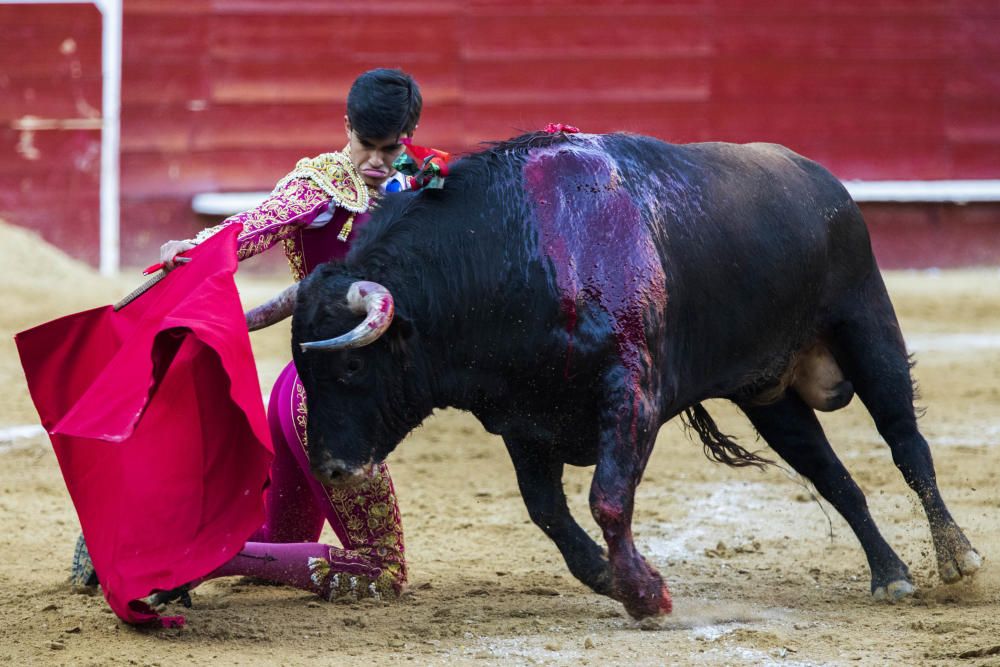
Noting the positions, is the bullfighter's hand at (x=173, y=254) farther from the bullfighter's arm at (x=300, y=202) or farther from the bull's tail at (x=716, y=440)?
the bull's tail at (x=716, y=440)

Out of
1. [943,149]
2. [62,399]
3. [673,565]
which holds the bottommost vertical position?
[673,565]

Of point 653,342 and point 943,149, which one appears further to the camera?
point 943,149

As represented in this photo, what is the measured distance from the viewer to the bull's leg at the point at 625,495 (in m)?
2.63

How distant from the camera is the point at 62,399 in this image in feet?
9.35

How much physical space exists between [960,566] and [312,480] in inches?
54.4

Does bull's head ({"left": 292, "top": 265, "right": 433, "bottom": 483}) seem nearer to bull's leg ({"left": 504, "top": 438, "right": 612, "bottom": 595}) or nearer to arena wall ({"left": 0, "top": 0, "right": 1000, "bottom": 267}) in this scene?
bull's leg ({"left": 504, "top": 438, "right": 612, "bottom": 595})

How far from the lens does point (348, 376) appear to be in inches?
105

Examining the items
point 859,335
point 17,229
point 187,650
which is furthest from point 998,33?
point 187,650

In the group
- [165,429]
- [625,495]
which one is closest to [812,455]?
[625,495]

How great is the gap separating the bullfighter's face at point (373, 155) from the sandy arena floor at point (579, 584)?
89 cm

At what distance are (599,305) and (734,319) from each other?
43 cm

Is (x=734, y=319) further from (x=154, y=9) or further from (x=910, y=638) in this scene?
(x=154, y=9)

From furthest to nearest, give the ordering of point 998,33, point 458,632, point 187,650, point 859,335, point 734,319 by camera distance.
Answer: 1. point 998,33
2. point 859,335
3. point 734,319
4. point 458,632
5. point 187,650

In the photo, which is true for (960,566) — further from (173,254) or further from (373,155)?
(173,254)
